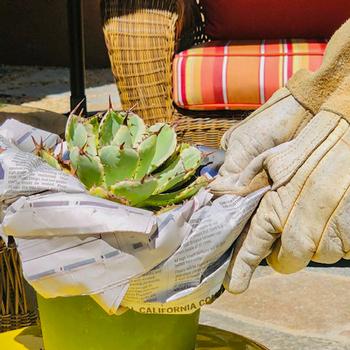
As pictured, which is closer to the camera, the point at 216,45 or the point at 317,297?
the point at 317,297

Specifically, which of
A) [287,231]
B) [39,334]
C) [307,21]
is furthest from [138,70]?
[287,231]

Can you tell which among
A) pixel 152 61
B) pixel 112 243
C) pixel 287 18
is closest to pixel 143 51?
pixel 152 61

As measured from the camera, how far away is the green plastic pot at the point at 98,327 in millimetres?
1196

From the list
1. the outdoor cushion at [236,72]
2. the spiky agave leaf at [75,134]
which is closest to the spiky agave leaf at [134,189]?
the spiky agave leaf at [75,134]

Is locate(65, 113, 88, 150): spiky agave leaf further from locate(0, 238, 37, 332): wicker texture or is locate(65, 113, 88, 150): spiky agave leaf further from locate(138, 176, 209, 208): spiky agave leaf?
locate(0, 238, 37, 332): wicker texture

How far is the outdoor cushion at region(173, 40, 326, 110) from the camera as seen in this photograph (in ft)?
9.62

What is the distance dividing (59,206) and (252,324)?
1.58 m

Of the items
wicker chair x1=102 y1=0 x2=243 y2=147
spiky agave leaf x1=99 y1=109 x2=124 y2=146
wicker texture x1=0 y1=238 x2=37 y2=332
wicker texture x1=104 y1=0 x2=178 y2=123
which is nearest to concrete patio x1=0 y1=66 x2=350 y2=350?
wicker chair x1=102 y1=0 x2=243 y2=147

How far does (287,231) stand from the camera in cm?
117

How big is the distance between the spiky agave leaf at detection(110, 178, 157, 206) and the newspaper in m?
0.04

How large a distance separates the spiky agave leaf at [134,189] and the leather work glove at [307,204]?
15 cm

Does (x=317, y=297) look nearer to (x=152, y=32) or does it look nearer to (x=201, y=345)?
(x=152, y=32)

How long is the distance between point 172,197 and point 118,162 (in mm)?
103

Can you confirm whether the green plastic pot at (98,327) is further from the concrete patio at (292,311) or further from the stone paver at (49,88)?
the stone paver at (49,88)
